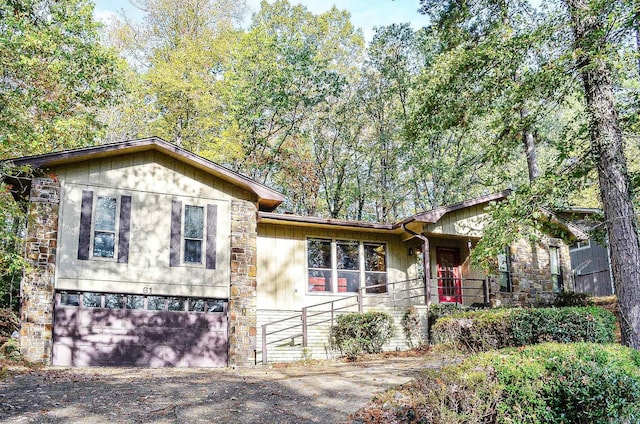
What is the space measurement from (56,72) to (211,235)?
26.5 ft

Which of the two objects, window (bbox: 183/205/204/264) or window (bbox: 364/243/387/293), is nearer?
window (bbox: 183/205/204/264)

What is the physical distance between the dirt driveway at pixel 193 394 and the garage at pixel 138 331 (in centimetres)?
79

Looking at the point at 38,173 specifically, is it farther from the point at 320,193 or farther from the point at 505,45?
the point at 320,193

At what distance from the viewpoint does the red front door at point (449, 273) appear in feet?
59.8

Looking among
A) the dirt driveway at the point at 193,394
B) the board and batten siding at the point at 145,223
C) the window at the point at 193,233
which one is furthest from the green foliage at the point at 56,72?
the dirt driveway at the point at 193,394

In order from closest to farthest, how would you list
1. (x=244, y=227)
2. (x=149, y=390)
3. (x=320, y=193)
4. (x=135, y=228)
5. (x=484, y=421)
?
1. (x=484, y=421)
2. (x=149, y=390)
3. (x=135, y=228)
4. (x=244, y=227)
5. (x=320, y=193)

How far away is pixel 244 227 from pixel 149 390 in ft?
20.4

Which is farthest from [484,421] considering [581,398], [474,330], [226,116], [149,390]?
[226,116]

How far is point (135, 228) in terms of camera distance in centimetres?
1353

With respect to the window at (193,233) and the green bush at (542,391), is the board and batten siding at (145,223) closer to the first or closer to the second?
the window at (193,233)

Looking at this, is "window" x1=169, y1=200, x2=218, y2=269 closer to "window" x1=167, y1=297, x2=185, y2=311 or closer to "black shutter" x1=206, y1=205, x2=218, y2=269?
"black shutter" x1=206, y1=205, x2=218, y2=269

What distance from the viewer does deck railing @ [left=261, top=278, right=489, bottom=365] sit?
48.9 ft

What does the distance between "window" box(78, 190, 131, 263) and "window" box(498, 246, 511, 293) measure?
11.6 metres

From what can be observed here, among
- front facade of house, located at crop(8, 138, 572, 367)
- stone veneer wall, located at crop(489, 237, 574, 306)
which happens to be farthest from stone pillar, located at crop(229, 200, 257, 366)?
stone veneer wall, located at crop(489, 237, 574, 306)
